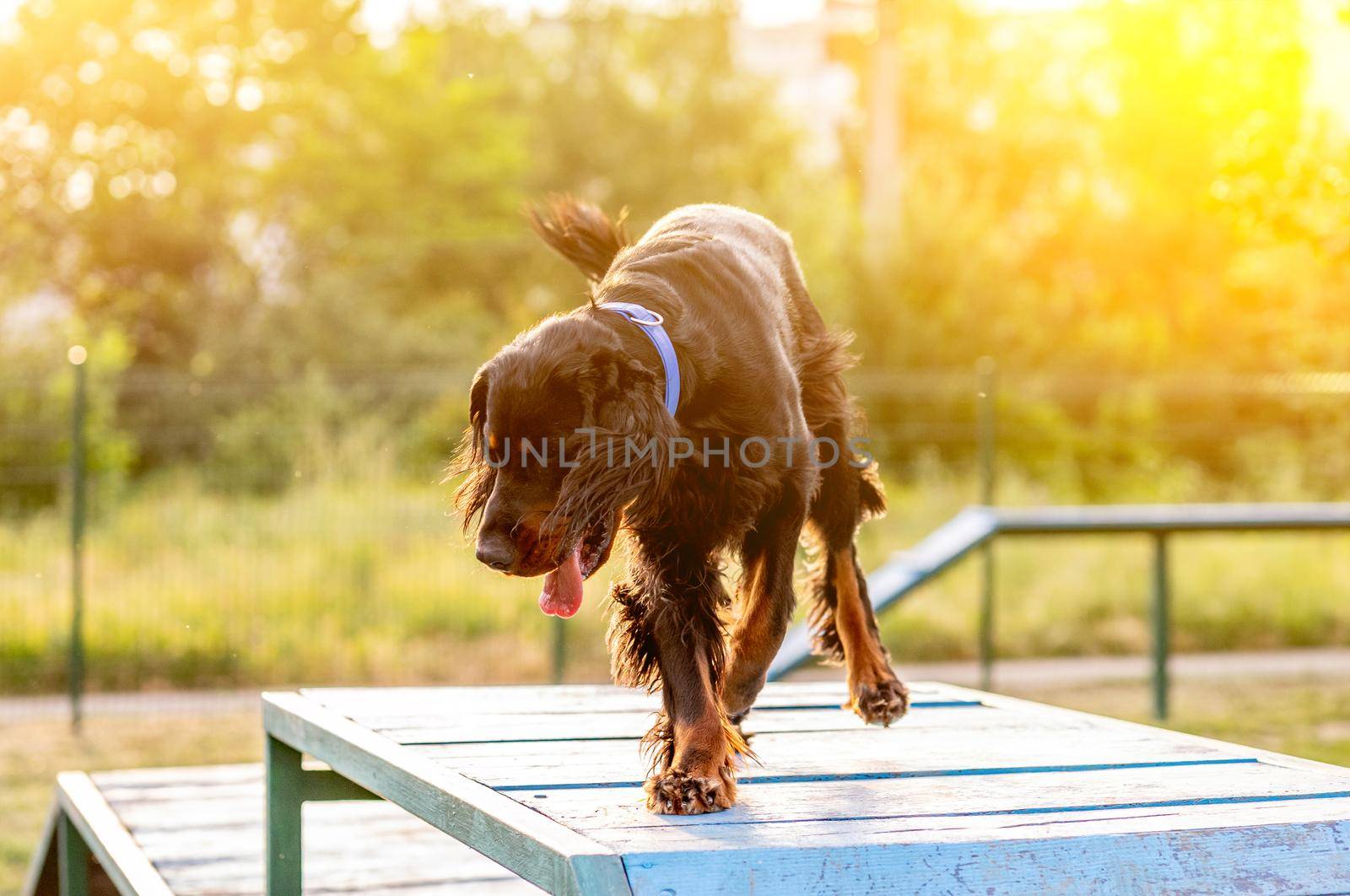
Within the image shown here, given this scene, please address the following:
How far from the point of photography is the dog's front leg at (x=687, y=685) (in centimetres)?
245

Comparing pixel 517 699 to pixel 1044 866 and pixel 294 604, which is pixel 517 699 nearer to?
pixel 1044 866

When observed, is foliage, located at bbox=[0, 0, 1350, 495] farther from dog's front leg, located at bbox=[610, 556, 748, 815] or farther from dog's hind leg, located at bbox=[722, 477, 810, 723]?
dog's front leg, located at bbox=[610, 556, 748, 815]

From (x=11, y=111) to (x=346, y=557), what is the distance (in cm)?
1182

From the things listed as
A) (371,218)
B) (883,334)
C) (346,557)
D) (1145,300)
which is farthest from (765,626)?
(1145,300)

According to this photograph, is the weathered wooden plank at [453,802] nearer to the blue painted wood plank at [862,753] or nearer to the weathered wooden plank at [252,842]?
the blue painted wood plank at [862,753]

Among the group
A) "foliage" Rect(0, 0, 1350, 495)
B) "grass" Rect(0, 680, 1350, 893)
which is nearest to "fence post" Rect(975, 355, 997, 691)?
"grass" Rect(0, 680, 1350, 893)

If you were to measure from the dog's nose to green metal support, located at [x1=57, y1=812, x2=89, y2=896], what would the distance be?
236 centimetres

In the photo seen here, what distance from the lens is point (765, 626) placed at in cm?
284

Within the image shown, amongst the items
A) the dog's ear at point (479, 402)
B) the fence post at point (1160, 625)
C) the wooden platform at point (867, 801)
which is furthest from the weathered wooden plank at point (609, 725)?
the fence post at point (1160, 625)

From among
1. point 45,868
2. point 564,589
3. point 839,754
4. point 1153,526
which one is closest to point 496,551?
point 564,589

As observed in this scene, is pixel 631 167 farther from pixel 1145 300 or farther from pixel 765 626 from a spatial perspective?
pixel 765 626

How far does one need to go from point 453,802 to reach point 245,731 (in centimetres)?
586

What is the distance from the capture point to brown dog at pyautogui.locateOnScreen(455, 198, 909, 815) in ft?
7.85

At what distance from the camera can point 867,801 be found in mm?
2539
